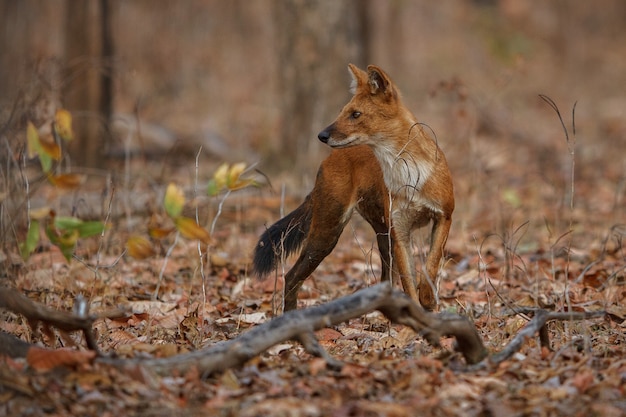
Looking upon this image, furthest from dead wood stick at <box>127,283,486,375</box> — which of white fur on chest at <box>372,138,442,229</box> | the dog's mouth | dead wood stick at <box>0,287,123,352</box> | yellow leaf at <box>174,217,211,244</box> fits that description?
the dog's mouth

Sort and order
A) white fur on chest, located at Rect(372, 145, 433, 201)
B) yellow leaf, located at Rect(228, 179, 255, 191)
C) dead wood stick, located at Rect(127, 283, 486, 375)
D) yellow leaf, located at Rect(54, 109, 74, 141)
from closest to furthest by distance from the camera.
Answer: dead wood stick, located at Rect(127, 283, 486, 375)
yellow leaf, located at Rect(228, 179, 255, 191)
white fur on chest, located at Rect(372, 145, 433, 201)
yellow leaf, located at Rect(54, 109, 74, 141)

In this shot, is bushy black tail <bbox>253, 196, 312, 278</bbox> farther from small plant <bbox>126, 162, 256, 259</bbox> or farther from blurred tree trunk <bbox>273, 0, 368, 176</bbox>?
blurred tree trunk <bbox>273, 0, 368, 176</bbox>

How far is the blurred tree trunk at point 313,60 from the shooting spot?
31.1ft

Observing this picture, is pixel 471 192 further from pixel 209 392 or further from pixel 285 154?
pixel 209 392

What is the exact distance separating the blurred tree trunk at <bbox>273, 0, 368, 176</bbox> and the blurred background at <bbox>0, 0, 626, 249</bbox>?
15mm

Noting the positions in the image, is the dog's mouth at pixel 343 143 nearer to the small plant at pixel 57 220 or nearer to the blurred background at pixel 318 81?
the blurred background at pixel 318 81

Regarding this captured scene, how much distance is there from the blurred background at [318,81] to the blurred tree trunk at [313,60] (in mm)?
15

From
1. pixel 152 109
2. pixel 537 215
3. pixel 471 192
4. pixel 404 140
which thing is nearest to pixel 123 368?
pixel 404 140

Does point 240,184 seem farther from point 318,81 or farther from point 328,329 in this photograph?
point 318,81

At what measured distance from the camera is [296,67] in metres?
9.60

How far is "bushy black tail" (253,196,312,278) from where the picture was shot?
5.64 m

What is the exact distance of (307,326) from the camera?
3682mm

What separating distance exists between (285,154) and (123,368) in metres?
6.41

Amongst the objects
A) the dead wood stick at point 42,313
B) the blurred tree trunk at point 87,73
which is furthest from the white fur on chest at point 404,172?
the blurred tree trunk at point 87,73
